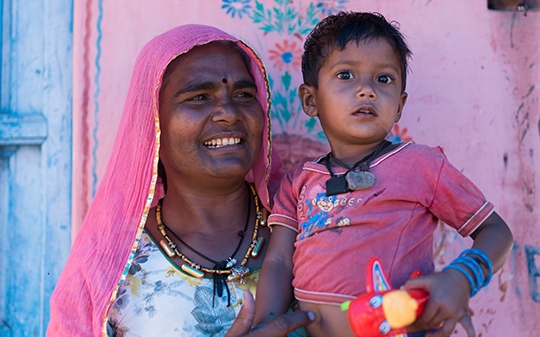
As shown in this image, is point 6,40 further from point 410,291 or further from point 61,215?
point 410,291

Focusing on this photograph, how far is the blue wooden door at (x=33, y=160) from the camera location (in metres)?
2.91

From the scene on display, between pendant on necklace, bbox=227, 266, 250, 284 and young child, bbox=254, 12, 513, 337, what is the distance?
0.16 metres

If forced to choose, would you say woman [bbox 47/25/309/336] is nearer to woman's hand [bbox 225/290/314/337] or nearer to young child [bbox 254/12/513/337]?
young child [bbox 254/12/513/337]

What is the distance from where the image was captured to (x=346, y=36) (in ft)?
6.61

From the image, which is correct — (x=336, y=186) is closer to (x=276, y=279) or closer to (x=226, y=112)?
(x=276, y=279)

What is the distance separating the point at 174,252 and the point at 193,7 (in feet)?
4.17

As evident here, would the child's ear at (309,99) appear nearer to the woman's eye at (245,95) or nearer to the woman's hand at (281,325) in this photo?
the woman's eye at (245,95)

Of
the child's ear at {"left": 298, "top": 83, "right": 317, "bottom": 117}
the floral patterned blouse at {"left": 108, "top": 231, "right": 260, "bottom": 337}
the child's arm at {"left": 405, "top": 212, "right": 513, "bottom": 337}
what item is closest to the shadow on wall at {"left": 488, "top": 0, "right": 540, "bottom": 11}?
the child's ear at {"left": 298, "top": 83, "right": 317, "bottom": 117}

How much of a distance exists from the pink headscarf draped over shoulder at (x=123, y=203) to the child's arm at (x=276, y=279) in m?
0.33

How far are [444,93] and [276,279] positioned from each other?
1.27 metres

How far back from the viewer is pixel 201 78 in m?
2.26

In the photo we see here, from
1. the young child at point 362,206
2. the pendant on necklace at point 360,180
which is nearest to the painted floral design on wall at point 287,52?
the young child at point 362,206

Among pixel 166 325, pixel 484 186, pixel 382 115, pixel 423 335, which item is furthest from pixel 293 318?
pixel 484 186

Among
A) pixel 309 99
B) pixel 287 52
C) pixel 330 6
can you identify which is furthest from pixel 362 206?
pixel 330 6
